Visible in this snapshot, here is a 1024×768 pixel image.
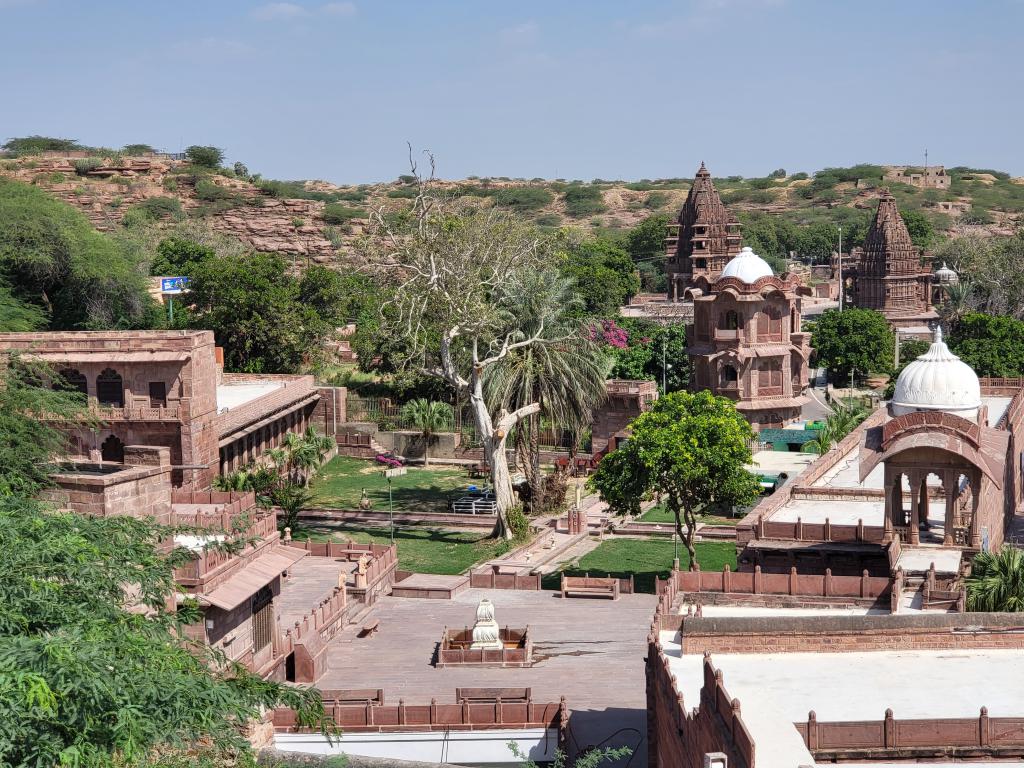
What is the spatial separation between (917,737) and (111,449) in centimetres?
4005

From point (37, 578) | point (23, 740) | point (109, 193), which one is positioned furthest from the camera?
point (109, 193)

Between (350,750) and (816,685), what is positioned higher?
(816,685)

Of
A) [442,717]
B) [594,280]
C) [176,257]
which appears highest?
[176,257]

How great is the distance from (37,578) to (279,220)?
115 metres

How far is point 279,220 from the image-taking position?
132 meters

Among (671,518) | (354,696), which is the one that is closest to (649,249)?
(671,518)

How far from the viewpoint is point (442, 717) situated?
2664 cm

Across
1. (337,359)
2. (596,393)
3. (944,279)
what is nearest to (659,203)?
(944,279)

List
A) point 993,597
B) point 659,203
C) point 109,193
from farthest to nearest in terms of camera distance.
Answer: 1. point 659,203
2. point 109,193
3. point 993,597

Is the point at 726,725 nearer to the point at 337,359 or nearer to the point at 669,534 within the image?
the point at 669,534

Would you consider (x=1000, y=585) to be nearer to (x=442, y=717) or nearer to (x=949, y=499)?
(x=949, y=499)

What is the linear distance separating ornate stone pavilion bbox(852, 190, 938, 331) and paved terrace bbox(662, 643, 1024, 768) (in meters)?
79.5

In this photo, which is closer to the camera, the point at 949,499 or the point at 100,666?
the point at 100,666

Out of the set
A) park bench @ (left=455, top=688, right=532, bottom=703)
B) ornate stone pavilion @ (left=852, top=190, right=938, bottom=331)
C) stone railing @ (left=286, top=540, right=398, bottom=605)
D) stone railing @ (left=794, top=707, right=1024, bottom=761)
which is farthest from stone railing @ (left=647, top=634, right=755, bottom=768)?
ornate stone pavilion @ (left=852, top=190, right=938, bottom=331)
